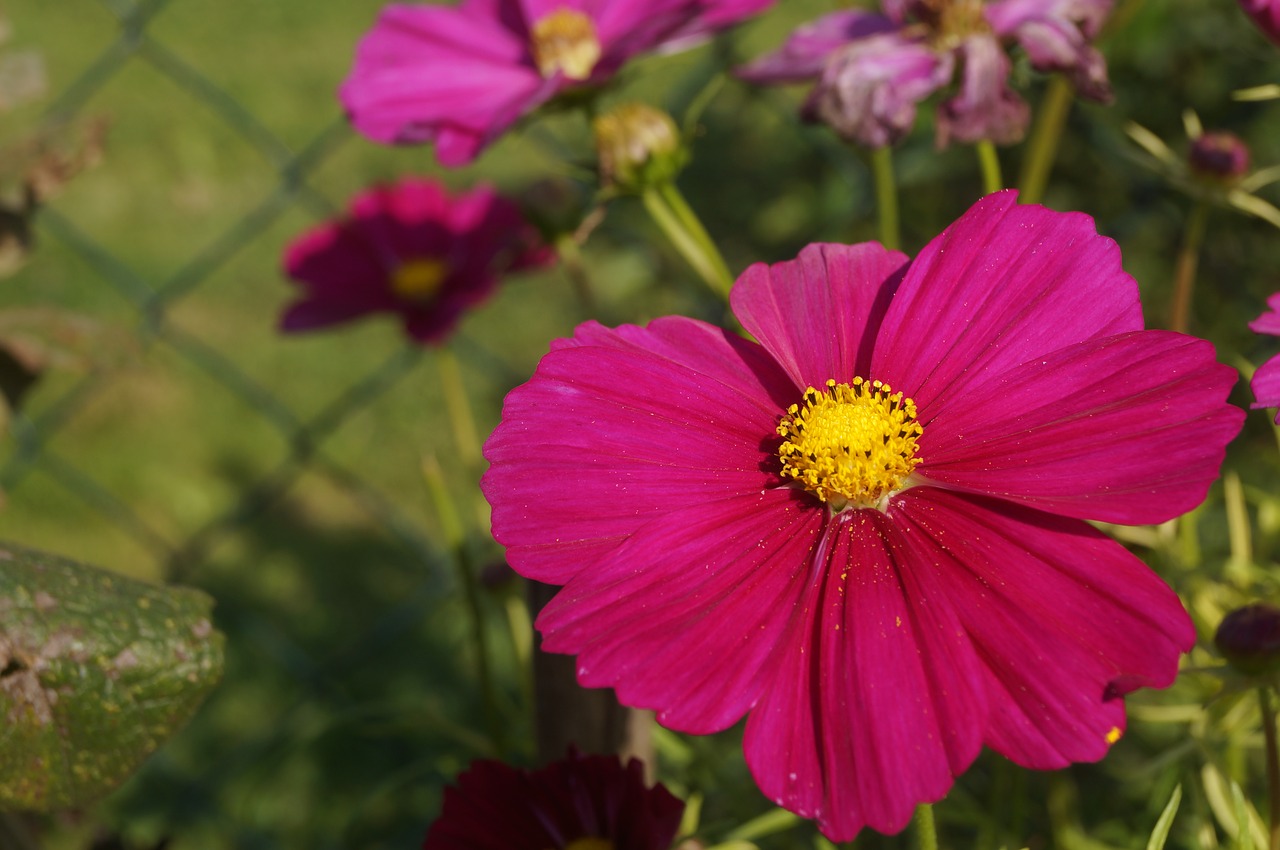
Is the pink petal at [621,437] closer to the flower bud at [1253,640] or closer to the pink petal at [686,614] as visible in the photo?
the pink petal at [686,614]

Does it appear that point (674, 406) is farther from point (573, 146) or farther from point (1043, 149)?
point (573, 146)

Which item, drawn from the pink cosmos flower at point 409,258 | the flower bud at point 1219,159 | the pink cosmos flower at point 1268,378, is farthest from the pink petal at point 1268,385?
the pink cosmos flower at point 409,258

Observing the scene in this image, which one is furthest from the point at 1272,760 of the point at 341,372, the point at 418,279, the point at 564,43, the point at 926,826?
the point at 341,372

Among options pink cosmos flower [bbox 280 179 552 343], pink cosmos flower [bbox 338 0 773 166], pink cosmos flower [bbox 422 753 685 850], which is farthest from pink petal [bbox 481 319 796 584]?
pink cosmos flower [bbox 280 179 552 343]

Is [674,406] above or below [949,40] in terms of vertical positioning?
below

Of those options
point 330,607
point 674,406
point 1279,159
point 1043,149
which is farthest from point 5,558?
point 1279,159

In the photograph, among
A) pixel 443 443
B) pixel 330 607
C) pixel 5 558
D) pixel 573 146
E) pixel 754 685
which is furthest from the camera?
pixel 573 146

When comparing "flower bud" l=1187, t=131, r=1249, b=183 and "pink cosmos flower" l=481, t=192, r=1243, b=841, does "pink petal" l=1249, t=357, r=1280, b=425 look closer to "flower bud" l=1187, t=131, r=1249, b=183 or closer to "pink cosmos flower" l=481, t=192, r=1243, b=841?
"pink cosmos flower" l=481, t=192, r=1243, b=841
